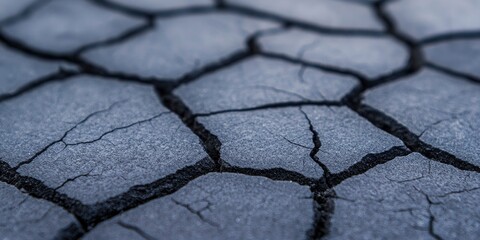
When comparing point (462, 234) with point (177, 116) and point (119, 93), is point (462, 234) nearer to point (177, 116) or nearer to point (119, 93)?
point (177, 116)

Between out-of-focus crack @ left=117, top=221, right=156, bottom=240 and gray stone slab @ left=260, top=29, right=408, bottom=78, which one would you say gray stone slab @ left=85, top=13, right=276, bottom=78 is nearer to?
gray stone slab @ left=260, top=29, right=408, bottom=78

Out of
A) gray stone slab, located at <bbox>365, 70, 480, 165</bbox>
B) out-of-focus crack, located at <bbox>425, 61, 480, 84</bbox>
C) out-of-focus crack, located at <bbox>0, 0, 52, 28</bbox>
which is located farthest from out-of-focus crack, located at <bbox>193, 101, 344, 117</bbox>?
out-of-focus crack, located at <bbox>0, 0, 52, 28</bbox>

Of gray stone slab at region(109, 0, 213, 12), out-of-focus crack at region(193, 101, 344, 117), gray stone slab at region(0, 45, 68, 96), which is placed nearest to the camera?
out-of-focus crack at region(193, 101, 344, 117)

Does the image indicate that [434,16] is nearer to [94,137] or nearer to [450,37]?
[450,37]

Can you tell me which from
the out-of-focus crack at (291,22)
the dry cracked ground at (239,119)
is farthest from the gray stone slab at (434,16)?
the out-of-focus crack at (291,22)

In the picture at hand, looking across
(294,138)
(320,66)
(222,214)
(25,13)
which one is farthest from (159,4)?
(222,214)

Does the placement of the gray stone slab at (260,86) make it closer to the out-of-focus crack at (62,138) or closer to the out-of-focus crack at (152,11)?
the out-of-focus crack at (62,138)

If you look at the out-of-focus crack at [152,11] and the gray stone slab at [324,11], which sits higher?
the gray stone slab at [324,11]
